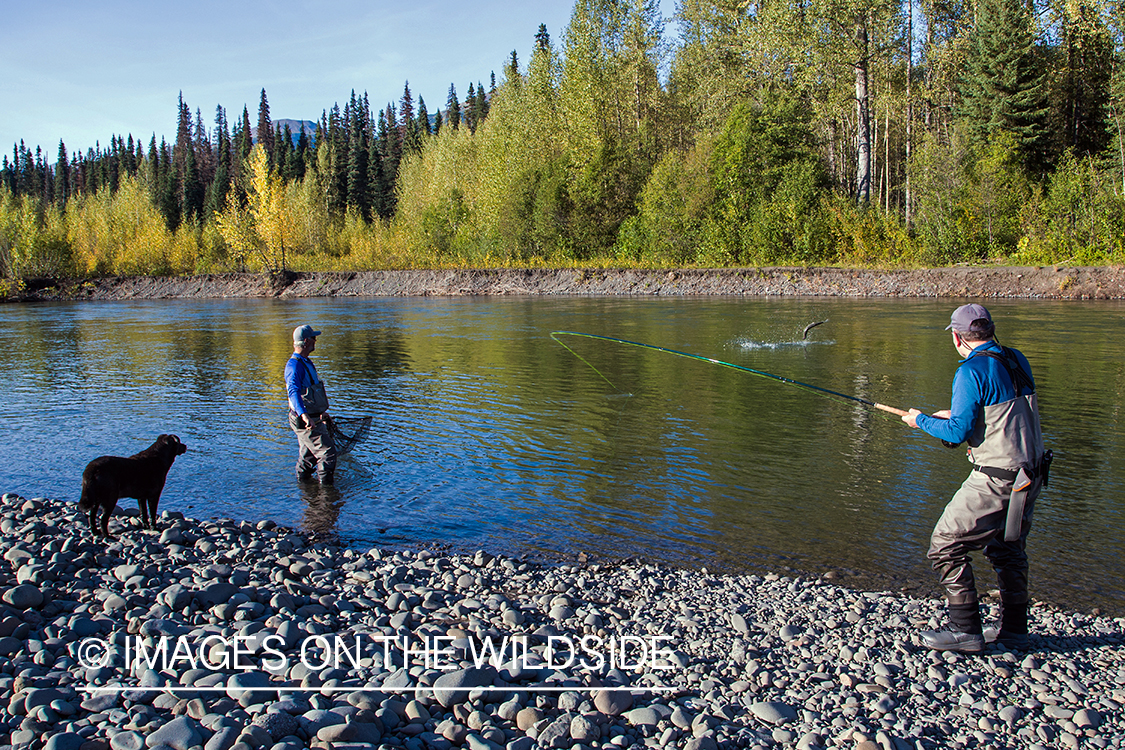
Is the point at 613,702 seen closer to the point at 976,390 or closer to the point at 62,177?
the point at 976,390

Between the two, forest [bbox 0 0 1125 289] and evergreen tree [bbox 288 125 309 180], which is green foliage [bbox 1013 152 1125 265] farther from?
evergreen tree [bbox 288 125 309 180]

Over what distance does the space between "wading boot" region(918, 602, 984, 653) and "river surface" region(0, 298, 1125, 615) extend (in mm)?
1360

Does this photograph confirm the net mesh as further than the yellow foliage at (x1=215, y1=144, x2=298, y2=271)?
No

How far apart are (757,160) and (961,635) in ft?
142

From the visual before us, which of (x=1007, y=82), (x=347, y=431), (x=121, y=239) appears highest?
(x=1007, y=82)

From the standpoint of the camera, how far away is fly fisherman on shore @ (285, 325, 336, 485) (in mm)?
9422

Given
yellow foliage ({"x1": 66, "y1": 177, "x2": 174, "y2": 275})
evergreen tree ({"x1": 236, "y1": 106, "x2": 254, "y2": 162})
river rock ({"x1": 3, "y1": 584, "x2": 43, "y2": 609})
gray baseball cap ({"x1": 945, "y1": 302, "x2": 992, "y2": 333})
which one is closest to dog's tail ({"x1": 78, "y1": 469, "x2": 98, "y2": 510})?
river rock ({"x1": 3, "y1": 584, "x2": 43, "y2": 609})

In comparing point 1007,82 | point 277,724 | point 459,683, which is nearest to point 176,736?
point 277,724

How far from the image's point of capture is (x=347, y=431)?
1211 centimetres

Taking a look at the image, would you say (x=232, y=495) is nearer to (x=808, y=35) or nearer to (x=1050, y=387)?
(x=1050, y=387)

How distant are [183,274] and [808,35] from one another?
57141 millimetres

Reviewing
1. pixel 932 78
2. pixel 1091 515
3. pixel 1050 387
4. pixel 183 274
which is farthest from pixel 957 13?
pixel 183 274

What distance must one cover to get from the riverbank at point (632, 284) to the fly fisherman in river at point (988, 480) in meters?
33.1

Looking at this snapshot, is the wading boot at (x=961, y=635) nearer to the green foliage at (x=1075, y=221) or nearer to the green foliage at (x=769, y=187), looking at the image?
the green foliage at (x=1075, y=221)
